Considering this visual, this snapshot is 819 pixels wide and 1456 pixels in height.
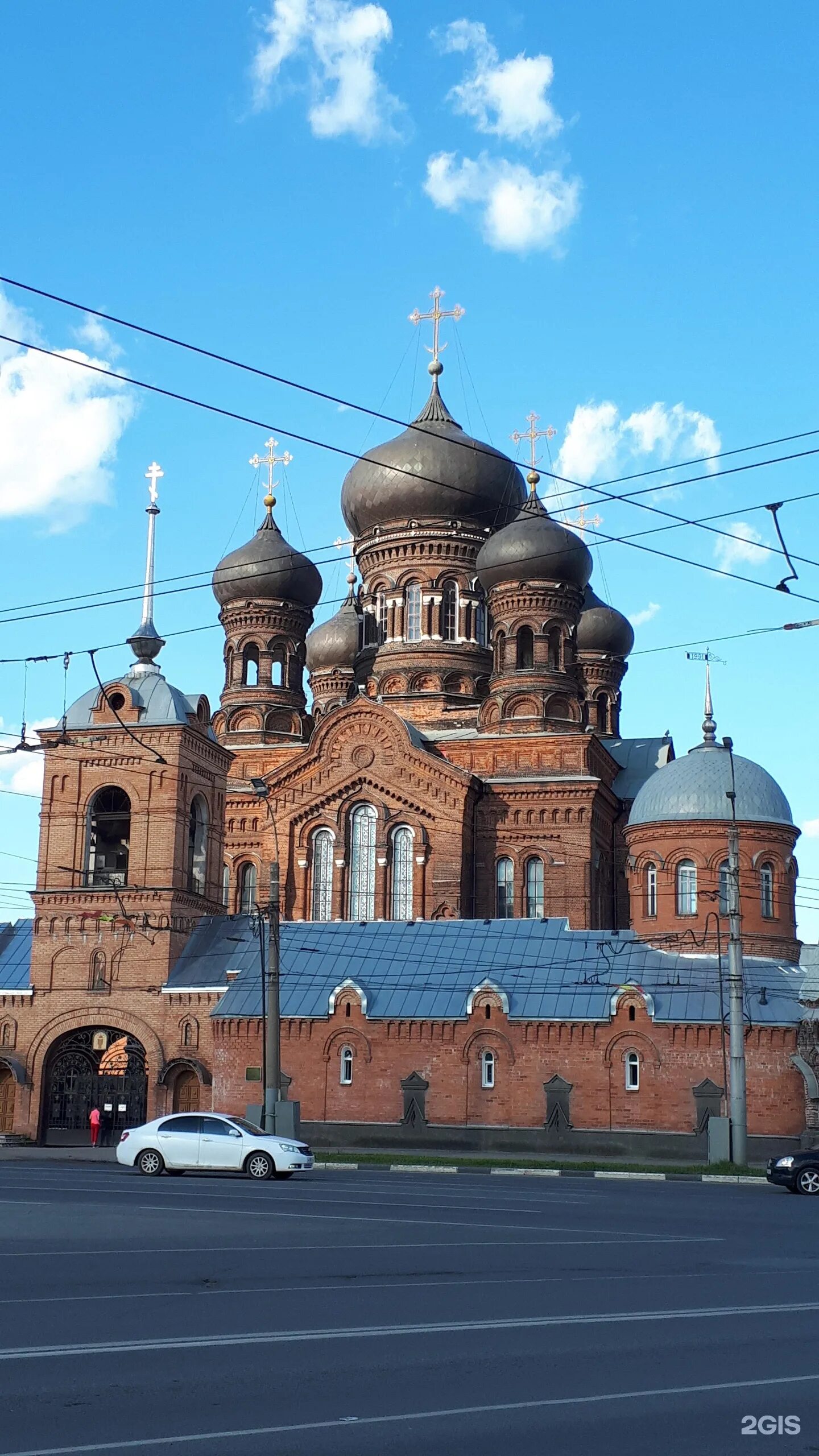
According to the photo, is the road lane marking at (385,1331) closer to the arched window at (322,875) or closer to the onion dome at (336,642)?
the arched window at (322,875)

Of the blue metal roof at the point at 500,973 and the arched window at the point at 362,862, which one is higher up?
the arched window at the point at 362,862

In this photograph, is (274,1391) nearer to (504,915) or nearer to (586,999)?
(586,999)

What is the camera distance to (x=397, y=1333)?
8.55m

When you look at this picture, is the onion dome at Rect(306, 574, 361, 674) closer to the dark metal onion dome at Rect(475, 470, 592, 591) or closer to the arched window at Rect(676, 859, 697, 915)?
the dark metal onion dome at Rect(475, 470, 592, 591)

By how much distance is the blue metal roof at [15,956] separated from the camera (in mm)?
37594

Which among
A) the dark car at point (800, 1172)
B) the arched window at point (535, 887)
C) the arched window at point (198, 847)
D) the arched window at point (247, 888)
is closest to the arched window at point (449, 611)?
the arched window at point (535, 887)

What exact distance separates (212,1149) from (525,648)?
26.1 meters

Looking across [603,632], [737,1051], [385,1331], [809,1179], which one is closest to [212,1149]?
[809,1179]

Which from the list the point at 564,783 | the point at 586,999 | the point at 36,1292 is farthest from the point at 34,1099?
the point at 36,1292

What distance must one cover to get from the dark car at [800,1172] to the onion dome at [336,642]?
1244 inches

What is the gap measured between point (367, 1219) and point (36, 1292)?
6.32m

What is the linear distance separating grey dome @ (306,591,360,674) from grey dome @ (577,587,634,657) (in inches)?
347

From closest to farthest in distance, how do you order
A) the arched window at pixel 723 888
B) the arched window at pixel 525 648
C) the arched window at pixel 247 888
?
the arched window at pixel 723 888 → the arched window at pixel 525 648 → the arched window at pixel 247 888

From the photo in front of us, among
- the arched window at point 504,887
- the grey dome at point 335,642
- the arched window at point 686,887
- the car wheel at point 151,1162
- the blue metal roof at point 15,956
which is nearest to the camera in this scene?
the car wheel at point 151,1162
